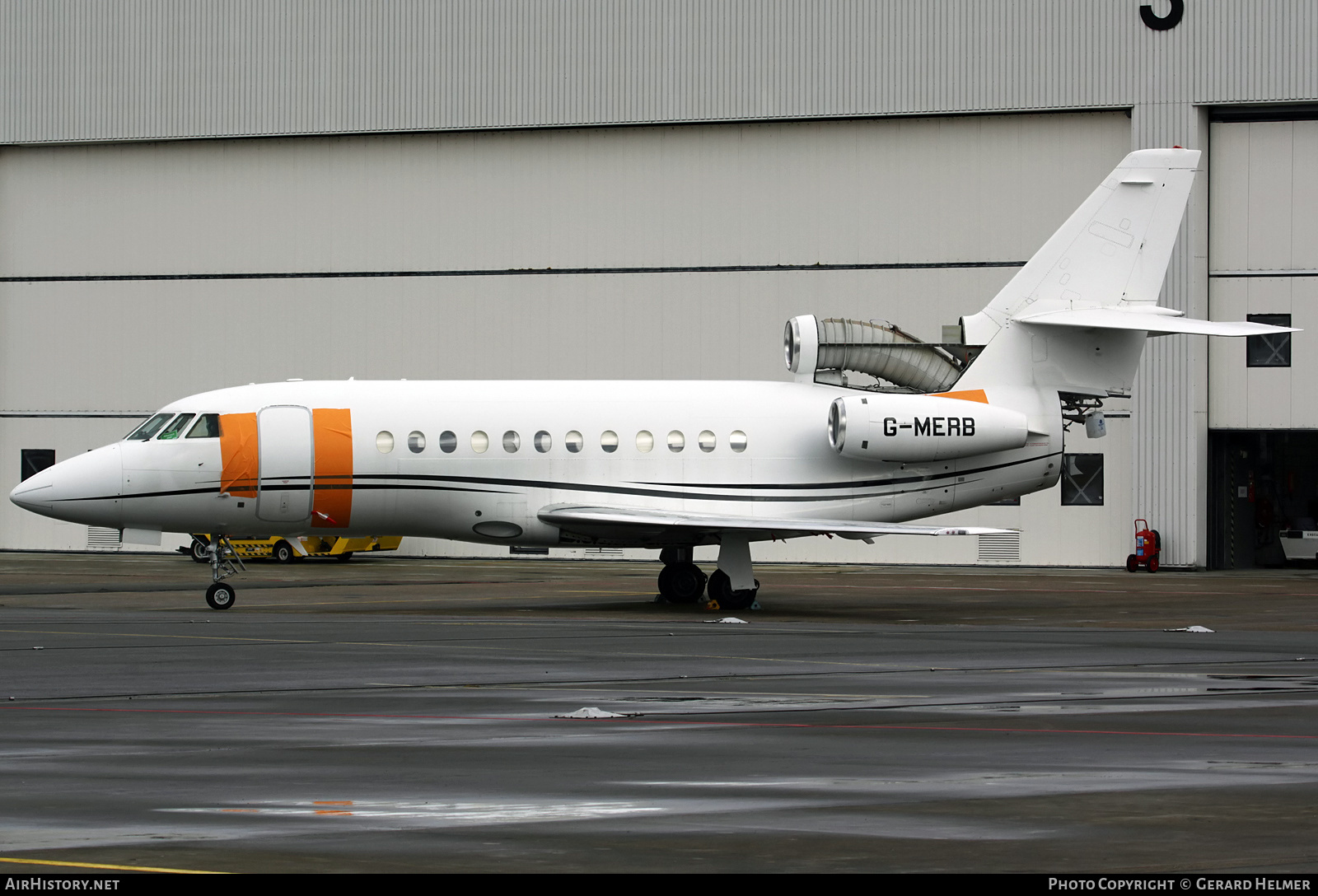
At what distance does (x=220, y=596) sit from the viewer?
90.3 ft

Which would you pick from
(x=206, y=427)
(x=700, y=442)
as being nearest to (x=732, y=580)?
(x=700, y=442)

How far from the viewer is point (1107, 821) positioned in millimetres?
8523

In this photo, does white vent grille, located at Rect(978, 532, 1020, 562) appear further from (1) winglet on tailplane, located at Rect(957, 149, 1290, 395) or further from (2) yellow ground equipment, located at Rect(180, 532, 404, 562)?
(2) yellow ground equipment, located at Rect(180, 532, 404, 562)

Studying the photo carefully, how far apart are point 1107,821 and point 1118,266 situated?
22.9m

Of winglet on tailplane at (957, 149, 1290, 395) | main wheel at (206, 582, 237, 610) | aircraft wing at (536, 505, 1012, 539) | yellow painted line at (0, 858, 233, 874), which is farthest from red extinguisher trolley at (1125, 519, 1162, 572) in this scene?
yellow painted line at (0, 858, 233, 874)

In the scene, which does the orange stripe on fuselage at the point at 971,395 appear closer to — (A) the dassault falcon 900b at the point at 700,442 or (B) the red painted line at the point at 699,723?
(A) the dassault falcon 900b at the point at 700,442

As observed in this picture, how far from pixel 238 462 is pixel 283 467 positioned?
2.34 ft

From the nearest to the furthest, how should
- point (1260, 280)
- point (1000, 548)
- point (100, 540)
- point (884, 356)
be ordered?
point (884, 356), point (1260, 280), point (1000, 548), point (100, 540)

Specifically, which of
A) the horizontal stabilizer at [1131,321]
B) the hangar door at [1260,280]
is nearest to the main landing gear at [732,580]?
the horizontal stabilizer at [1131,321]

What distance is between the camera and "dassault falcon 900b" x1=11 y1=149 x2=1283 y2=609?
27781 millimetres

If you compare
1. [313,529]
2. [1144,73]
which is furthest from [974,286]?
[313,529]

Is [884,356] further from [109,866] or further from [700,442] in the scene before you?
[109,866]

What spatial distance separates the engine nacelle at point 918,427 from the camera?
2867 centimetres
